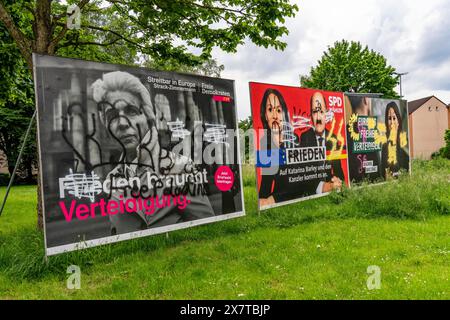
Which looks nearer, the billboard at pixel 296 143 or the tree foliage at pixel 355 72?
the billboard at pixel 296 143

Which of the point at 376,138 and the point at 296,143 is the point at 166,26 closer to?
Answer: the point at 296,143

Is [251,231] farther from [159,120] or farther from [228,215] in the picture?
[159,120]

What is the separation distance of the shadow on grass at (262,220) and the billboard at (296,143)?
423 mm

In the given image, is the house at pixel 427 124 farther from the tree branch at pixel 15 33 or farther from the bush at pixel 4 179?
the tree branch at pixel 15 33

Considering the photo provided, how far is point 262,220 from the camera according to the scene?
8.00 m

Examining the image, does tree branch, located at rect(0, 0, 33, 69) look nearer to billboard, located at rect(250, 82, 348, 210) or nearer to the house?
billboard, located at rect(250, 82, 348, 210)

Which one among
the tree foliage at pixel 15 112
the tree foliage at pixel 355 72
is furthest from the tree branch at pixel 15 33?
the tree foliage at pixel 355 72

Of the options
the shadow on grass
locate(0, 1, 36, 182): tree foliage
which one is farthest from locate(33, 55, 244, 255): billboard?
locate(0, 1, 36, 182): tree foliage

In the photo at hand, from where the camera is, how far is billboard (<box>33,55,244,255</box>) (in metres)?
5.23

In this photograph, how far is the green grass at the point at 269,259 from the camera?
4488 mm

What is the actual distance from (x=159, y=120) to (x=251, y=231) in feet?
8.89

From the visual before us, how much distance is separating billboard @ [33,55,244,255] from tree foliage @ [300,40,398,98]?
113 feet
